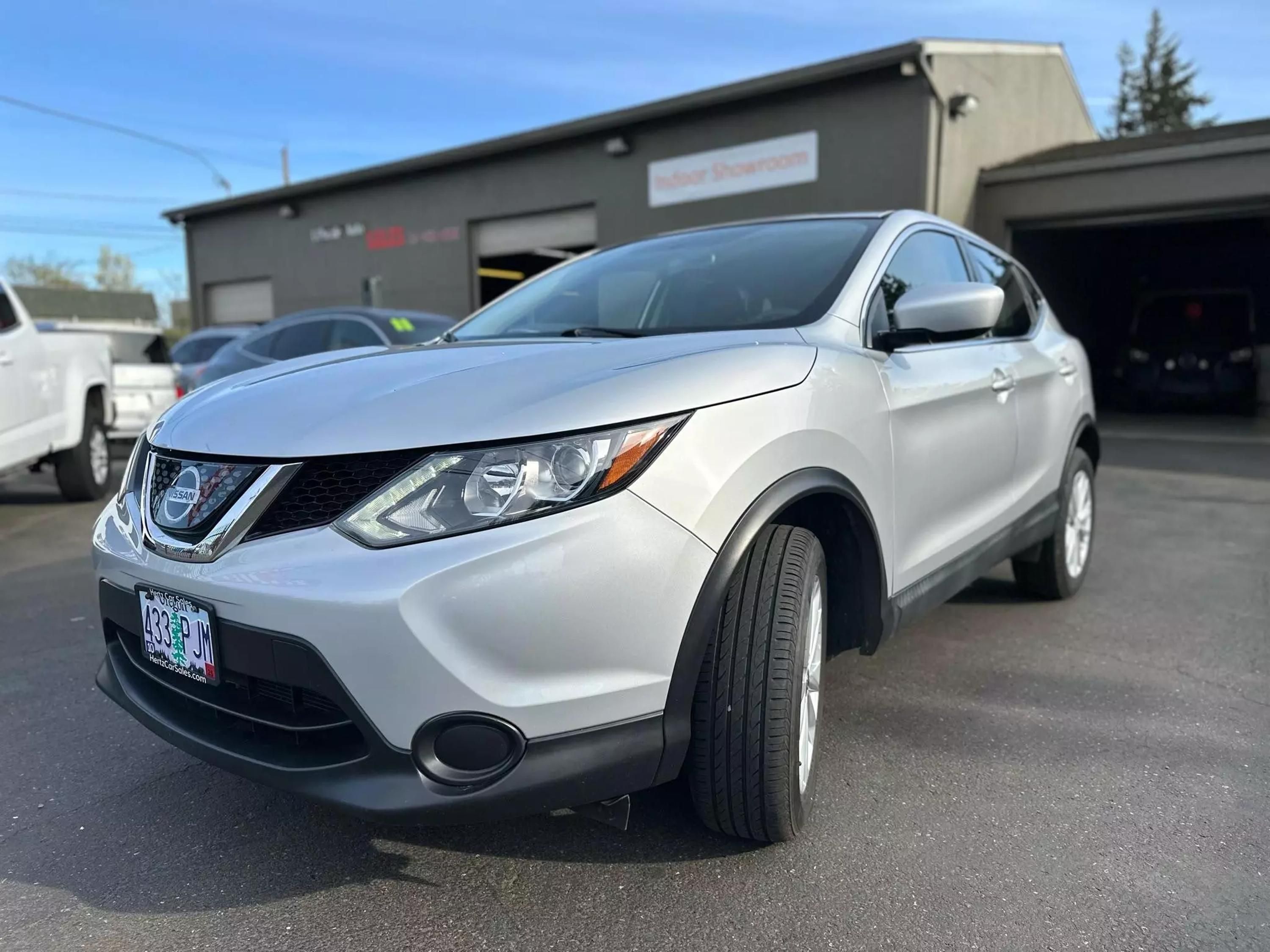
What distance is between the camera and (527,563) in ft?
5.83

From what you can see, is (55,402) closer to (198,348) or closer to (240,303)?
(198,348)

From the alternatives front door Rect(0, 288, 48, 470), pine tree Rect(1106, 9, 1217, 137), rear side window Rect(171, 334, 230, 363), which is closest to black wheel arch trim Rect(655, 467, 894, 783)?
front door Rect(0, 288, 48, 470)

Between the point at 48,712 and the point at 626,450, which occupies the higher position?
the point at 626,450

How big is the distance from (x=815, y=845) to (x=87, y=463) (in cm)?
701

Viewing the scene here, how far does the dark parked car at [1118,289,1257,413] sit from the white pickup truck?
47.3 feet

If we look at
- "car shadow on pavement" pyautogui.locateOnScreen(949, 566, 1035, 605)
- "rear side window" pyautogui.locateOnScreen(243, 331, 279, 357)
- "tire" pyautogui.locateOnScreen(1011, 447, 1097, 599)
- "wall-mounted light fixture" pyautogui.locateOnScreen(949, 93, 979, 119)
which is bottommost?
"car shadow on pavement" pyautogui.locateOnScreen(949, 566, 1035, 605)

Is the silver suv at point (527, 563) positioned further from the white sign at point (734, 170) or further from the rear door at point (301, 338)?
the white sign at point (734, 170)

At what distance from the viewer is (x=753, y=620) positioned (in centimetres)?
212

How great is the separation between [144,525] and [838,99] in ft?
39.9

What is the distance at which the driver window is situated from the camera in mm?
3000

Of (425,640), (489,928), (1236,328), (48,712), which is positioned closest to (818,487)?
(425,640)

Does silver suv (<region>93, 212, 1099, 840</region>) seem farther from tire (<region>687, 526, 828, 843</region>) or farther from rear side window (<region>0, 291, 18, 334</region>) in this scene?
rear side window (<region>0, 291, 18, 334</region>)

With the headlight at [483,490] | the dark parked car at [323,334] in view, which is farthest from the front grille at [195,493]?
the dark parked car at [323,334]

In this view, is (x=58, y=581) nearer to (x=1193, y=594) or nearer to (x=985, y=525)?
(x=985, y=525)
